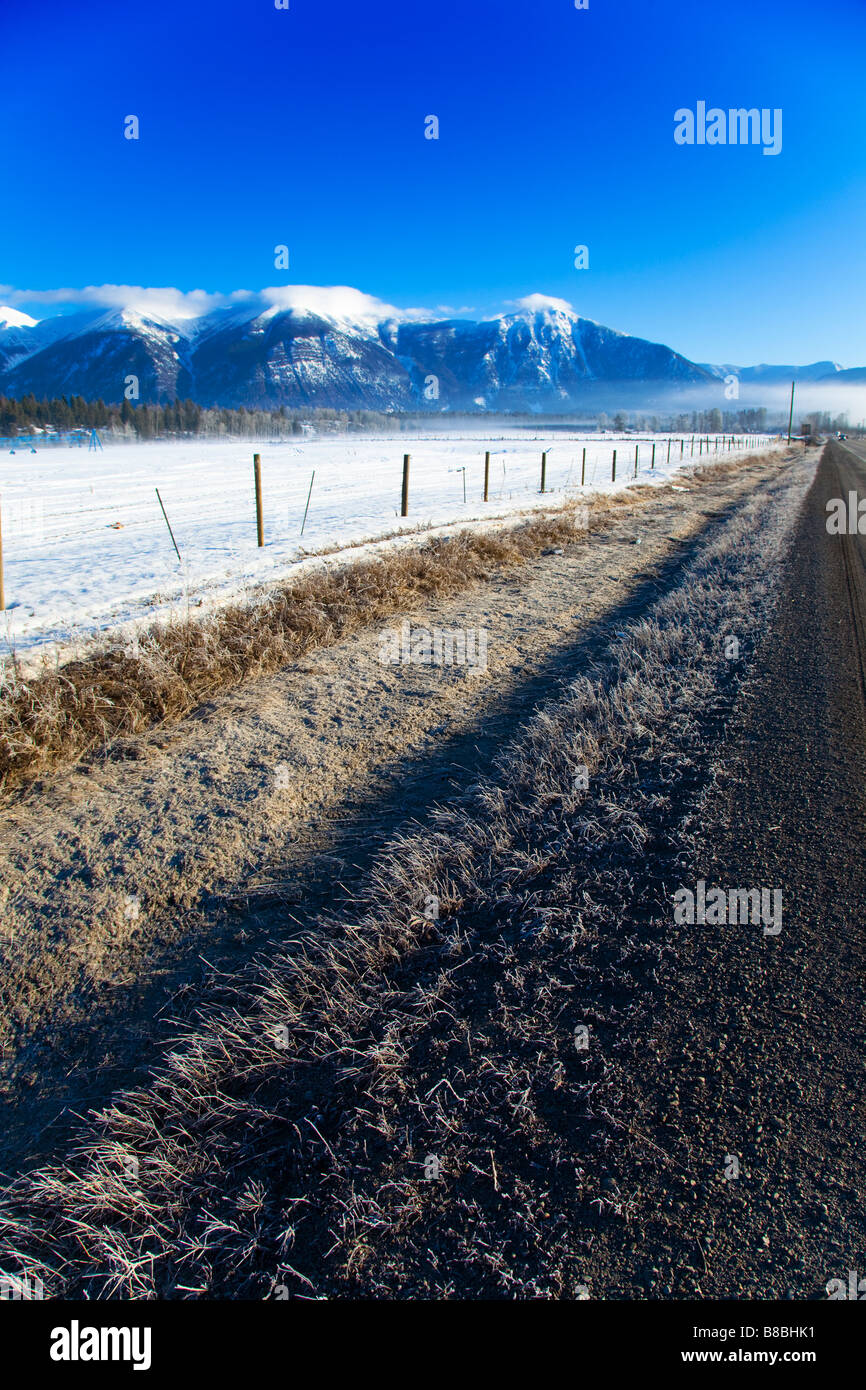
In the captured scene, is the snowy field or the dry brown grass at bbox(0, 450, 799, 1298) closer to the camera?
the dry brown grass at bbox(0, 450, 799, 1298)

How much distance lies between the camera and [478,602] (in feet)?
33.6

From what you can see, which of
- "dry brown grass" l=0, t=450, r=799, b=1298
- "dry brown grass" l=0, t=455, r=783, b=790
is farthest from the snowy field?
"dry brown grass" l=0, t=450, r=799, b=1298

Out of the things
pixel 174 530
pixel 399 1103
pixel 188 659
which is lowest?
pixel 399 1103

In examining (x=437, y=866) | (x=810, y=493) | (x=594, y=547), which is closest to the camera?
(x=437, y=866)

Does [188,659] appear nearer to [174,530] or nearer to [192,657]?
[192,657]

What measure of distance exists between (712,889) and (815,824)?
104 centimetres

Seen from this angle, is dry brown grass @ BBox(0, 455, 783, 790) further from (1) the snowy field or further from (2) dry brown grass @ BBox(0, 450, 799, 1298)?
(2) dry brown grass @ BBox(0, 450, 799, 1298)

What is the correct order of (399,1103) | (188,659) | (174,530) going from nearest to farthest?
1. (399,1103)
2. (188,659)
3. (174,530)

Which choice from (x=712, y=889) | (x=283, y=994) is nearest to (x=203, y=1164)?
(x=283, y=994)

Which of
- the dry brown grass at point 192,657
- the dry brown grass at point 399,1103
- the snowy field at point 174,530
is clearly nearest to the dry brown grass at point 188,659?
the dry brown grass at point 192,657

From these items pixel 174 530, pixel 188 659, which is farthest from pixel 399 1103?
pixel 174 530
